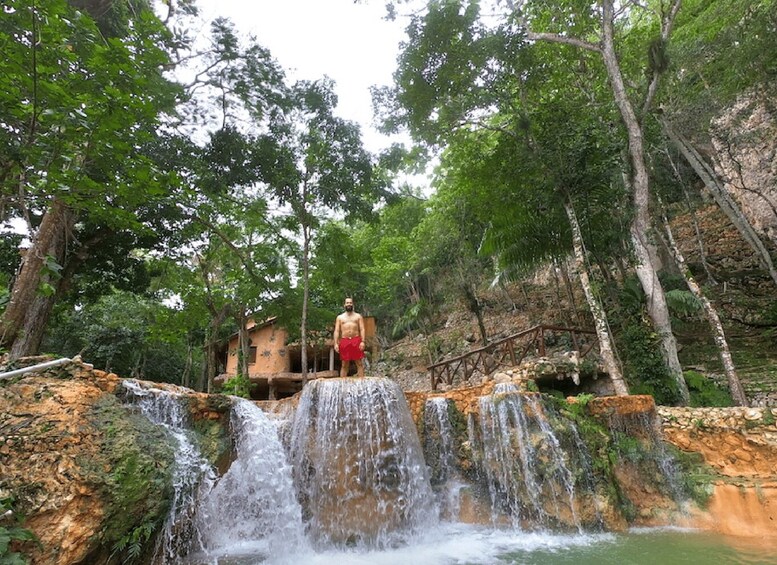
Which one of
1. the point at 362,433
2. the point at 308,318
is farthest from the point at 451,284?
the point at 362,433

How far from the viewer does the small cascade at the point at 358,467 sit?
→ 19.0 feet

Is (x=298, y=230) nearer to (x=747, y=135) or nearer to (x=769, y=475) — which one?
(x=769, y=475)

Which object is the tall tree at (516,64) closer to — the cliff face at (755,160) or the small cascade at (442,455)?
the cliff face at (755,160)

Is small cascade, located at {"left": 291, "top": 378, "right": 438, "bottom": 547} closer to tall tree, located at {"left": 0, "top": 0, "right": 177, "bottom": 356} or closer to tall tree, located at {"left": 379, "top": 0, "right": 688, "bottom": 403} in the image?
tall tree, located at {"left": 0, "top": 0, "right": 177, "bottom": 356}

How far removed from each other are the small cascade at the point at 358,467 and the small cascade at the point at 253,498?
9.0 inches

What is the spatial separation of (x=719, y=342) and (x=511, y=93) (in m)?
7.87

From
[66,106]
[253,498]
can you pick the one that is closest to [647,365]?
[253,498]

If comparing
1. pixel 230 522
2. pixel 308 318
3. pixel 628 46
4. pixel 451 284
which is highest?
pixel 628 46

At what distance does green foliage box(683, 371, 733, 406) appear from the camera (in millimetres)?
8148

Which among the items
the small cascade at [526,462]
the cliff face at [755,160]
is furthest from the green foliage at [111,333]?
the cliff face at [755,160]

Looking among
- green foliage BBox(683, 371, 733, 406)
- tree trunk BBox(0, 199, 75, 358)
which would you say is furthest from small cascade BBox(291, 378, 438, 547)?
green foliage BBox(683, 371, 733, 406)

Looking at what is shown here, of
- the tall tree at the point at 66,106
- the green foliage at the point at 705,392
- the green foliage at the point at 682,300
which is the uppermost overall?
the tall tree at the point at 66,106

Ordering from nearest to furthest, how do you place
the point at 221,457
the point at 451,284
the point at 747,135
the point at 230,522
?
the point at 221,457, the point at 230,522, the point at 747,135, the point at 451,284

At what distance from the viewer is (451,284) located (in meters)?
17.6
